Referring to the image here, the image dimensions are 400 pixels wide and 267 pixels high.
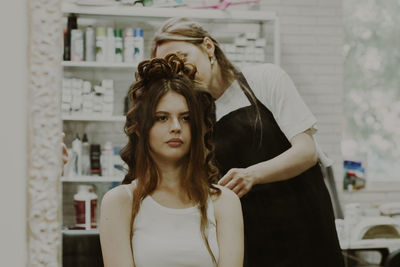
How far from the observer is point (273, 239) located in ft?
4.18

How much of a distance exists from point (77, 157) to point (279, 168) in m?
0.55

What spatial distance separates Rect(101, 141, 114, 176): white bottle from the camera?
1476 millimetres

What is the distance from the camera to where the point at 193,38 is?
1.20 meters

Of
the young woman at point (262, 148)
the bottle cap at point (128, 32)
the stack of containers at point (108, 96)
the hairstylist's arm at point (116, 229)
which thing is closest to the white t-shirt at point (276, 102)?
the young woman at point (262, 148)

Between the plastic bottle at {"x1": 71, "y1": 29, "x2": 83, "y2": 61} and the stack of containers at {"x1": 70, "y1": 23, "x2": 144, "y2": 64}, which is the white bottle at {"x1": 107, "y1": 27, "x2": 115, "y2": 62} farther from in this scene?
the plastic bottle at {"x1": 71, "y1": 29, "x2": 83, "y2": 61}

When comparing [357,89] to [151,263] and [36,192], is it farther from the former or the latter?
[36,192]

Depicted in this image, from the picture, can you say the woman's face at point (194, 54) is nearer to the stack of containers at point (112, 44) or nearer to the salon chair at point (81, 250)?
the salon chair at point (81, 250)

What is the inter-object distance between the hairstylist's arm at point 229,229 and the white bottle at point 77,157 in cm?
38

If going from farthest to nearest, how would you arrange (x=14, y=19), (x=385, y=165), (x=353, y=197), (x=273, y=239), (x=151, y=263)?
(x=385, y=165) < (x=353, y=197) < (x=273, y=239) < (x=151, y=263) < (x=14, y=19)

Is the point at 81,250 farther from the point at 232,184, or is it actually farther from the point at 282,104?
the point at 282,104

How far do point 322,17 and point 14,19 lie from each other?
1759 mm

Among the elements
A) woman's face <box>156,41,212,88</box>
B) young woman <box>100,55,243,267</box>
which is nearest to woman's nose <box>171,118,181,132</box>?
young woman <box>100,55,243,267</box>

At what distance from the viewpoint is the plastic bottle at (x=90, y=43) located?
72.3 inches

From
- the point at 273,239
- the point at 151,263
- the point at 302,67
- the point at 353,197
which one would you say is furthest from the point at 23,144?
the point at 302,67
